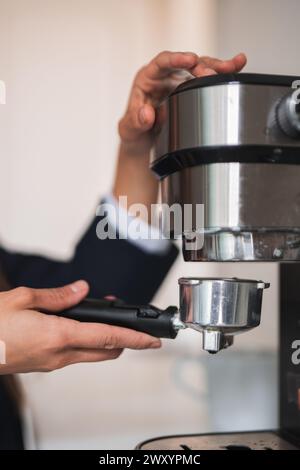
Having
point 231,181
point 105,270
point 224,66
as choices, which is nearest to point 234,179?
point 231,181

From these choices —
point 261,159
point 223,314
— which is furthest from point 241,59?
point 223,314

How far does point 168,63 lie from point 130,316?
26 cm

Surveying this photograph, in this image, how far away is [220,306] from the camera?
1.35 ft

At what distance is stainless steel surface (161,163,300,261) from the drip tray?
0.82ft

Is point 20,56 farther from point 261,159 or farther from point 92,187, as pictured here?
point 261,159

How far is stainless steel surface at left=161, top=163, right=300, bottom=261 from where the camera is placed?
0.39 m

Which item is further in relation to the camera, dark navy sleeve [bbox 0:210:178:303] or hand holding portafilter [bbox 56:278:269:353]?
dark navy sleeve [bbox 0:210:178:303]

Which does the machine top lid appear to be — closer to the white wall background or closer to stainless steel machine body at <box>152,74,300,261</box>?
stainless steel machine body at <box>152,74,300,261</box>

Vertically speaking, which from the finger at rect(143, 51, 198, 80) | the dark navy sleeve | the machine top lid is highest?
the finger at rect(143, 51, 198, 80)

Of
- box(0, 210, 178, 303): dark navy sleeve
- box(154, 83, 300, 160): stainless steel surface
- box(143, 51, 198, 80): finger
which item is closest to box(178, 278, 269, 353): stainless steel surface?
box(154, 83, 300, 160): stainless steel surface

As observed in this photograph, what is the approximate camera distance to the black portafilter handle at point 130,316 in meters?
0.49

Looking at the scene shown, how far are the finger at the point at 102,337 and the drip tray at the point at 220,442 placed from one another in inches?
4.7

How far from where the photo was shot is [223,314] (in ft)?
1.36

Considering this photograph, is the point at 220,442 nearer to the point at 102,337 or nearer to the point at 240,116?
the point at 102,337
